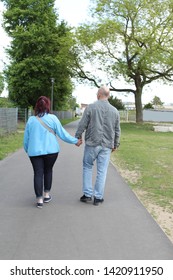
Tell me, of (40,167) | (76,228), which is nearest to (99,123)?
(40,167)

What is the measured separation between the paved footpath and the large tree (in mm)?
27537

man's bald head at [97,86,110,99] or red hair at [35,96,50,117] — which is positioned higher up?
man's bald head at [97,86,110,99]

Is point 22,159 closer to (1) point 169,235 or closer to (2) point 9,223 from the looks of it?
(2) point 9,223

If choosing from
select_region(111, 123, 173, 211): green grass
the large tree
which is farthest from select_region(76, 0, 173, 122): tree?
select_region(111, 123, 173, 211): green grass

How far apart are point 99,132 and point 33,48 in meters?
30.6

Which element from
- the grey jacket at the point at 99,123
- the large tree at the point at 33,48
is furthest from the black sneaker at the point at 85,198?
the large tree at the point at 33,48

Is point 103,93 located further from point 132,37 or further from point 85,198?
point 132,37

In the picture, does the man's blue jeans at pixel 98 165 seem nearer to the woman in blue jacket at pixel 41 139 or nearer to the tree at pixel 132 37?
the woman in blue jacket at pixel 41 139

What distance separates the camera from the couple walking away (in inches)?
220

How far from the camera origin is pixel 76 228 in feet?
15.0

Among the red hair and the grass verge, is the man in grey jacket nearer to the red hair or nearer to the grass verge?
the red hair

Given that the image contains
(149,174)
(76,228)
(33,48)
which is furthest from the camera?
(33,48)

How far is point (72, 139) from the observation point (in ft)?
19.1
